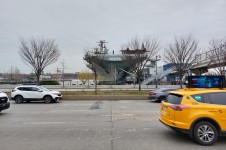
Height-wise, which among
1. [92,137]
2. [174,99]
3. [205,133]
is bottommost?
[92,137]

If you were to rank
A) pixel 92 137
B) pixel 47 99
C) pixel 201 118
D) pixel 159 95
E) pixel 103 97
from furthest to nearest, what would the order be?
pixel 103 97, pixel 159 95, pixel 47 99, pixel 92 137, pixel 201 118

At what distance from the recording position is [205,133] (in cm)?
709

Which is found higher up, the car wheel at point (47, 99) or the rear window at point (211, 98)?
the rear window at point (211, 98)

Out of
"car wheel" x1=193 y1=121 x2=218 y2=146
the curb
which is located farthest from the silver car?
"car wheel" x1=193 y1=121 x2=218 y2=146

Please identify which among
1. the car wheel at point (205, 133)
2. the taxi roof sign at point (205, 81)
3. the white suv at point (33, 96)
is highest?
the taxi roof sign at point (205, 81)

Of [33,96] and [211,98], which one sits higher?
[211,98]

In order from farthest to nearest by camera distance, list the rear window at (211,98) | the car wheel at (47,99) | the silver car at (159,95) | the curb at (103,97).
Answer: the curb at (103,97), the silver car at (159,95), the car wheel at (47,99), the rear window at (211,98)

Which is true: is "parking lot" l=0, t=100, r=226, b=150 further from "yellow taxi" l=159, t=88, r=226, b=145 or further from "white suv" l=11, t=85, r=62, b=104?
"white suv" l=11, t=85, r=62, b=104

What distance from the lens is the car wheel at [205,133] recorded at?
7062 millimetres

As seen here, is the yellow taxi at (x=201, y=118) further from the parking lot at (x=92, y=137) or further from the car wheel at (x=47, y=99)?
the car wheel at (x=47, y=99)

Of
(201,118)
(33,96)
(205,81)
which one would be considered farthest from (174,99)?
(33,96)

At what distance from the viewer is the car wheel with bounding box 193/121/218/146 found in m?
7.06

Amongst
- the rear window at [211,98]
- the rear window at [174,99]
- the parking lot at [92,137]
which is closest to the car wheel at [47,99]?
the parking lot at [92,137]

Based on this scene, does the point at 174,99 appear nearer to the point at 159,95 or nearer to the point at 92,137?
the point at 92,137
